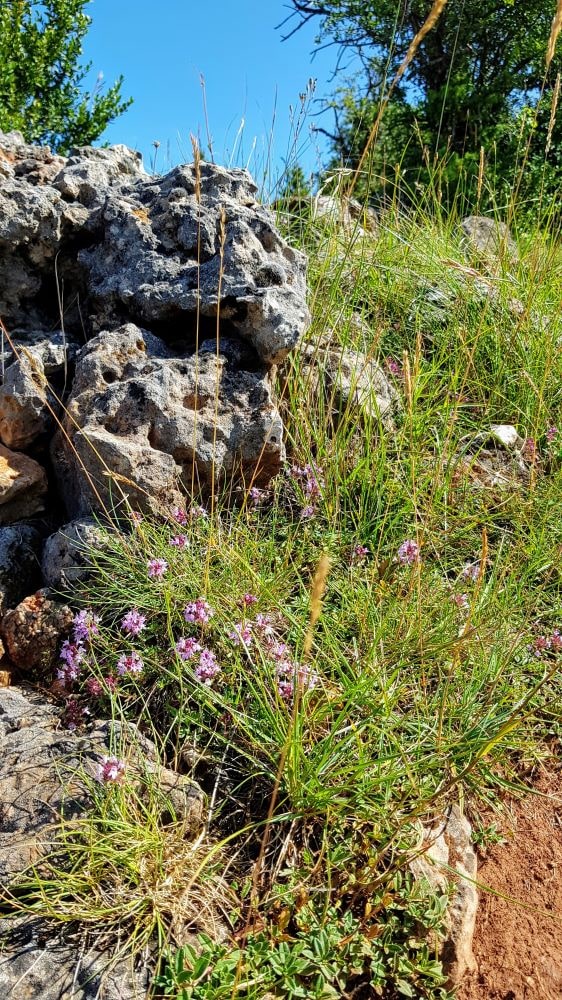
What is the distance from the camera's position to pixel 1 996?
77.5 inches

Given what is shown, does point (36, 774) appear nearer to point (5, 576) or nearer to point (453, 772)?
point (5, 576)

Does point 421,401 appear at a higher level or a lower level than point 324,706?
higher

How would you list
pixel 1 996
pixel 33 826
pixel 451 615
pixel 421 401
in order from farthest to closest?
pixel 421 401, pixel 451 615, pixel 33 826, pixel 1 996

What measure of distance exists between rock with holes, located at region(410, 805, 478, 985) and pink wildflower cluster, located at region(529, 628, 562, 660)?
2.57 feet

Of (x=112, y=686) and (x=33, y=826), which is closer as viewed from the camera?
(x=33, y=826)

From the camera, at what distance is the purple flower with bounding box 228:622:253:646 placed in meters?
2.73

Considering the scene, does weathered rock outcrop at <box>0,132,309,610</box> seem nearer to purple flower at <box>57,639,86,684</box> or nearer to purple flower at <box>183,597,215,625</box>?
purple flower at <box>57,639,86,684</box>

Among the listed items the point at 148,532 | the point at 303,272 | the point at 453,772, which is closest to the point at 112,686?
the point at 148,532

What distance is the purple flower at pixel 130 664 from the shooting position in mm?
2664

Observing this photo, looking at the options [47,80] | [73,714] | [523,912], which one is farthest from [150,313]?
[47,80]

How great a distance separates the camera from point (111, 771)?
88.0 inches

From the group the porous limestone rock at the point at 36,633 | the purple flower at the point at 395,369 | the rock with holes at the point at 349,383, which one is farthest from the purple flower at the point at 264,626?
the purple flower at the point at 395,369

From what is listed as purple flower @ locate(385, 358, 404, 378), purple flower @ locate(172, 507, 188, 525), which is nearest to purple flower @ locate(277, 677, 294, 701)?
purple flower @ locate(172, 507, 188, 525)

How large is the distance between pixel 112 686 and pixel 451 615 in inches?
50.1
